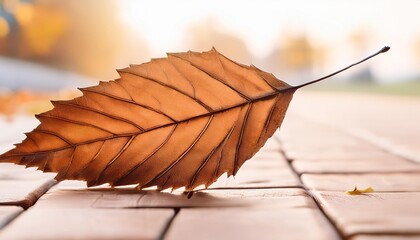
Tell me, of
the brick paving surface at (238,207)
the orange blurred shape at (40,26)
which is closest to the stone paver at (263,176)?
the brick paving surface at (238,207)

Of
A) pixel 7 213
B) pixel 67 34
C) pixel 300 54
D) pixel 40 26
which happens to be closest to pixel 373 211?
pixel 7 213

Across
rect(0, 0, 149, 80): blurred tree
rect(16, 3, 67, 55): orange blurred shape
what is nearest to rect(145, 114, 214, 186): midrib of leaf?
rect(0, 0, 149, 80): blurred tree

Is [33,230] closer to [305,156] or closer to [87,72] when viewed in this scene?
[305,156]

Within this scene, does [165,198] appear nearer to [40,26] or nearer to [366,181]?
[366,181]

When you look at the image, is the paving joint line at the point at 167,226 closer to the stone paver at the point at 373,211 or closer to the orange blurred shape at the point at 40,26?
the stone paver at the point at 373,211

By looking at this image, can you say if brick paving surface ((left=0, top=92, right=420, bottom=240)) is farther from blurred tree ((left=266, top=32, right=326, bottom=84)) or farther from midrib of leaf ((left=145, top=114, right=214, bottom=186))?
blurred tree ((left=266, top=32, right=326, bottom=84))

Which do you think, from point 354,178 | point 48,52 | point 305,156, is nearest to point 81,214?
point 354,178
